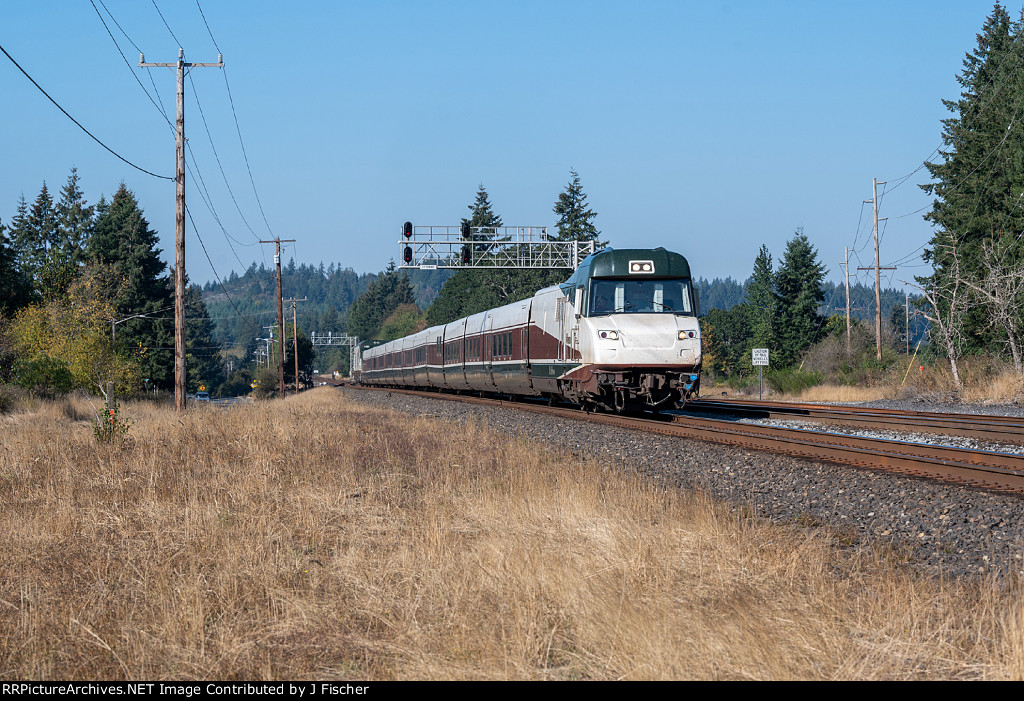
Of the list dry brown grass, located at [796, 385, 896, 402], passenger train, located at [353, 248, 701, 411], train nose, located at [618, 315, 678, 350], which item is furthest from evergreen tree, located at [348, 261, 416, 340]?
train nose, located at [618, 315, 678, 350]

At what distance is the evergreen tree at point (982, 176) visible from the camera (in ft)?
125

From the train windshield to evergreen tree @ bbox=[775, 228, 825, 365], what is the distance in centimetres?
6846

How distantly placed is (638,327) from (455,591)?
12.5 meters

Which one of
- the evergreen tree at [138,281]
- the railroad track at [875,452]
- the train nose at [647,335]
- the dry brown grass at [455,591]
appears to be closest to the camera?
the dry brown grass at [455,591]

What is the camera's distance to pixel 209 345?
13700 cm

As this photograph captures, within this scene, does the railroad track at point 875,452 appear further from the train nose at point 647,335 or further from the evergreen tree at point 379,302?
the evergreen tree at point 379,302

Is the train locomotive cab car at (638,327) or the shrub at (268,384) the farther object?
the shrub at (268,384)

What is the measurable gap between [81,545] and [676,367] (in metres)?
12.5

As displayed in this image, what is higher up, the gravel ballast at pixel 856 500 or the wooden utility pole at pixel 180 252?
the wooden utility pole at pixel 180 252

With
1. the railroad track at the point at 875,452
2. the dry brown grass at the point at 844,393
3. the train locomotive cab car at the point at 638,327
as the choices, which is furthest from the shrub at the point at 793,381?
the railroad track at the point at 875,452

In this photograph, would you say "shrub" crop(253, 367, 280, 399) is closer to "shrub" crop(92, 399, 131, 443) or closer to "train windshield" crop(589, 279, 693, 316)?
"train windshield" crop(589, 279, 693, 316)

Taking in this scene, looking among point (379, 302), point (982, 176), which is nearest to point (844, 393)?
point (982, 176)

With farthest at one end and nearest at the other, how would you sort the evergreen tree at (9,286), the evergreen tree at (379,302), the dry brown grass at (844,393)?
1. the evergreen tree at (379,302)
2. the evergreen tree at (9,286)
3. the dry brown grass at (844,393)

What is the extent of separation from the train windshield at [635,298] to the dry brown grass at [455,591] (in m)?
8.33
